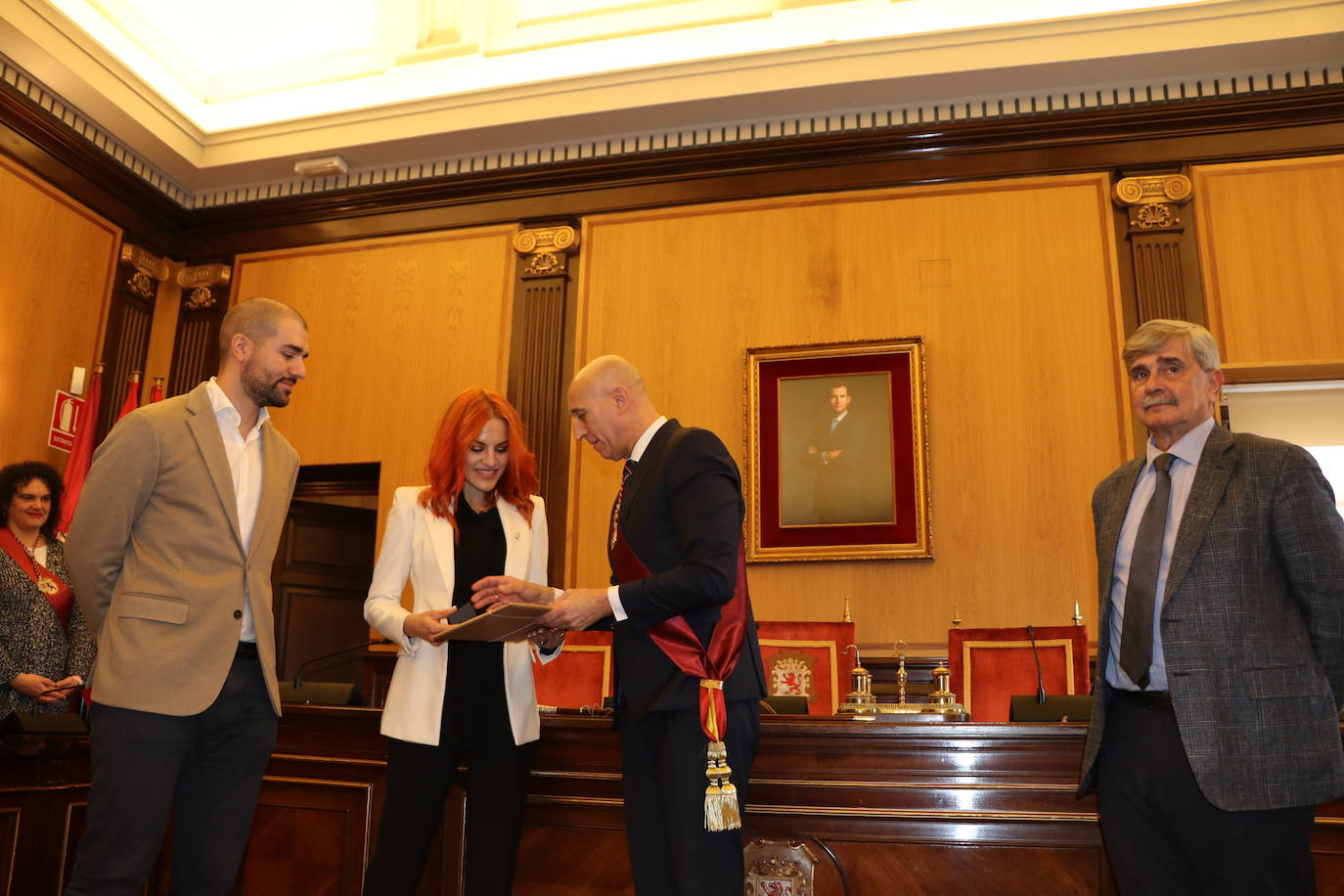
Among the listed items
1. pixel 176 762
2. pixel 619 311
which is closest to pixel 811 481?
pixel 619 311

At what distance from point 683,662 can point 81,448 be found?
15.6ft

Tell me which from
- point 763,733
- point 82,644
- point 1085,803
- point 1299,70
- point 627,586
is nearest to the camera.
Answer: point 627,586

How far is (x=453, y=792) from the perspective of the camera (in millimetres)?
2795

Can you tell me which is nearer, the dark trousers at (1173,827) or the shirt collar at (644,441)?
the dark trousers at (1173,827)

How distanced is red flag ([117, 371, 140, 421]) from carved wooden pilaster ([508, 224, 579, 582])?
2.07 m

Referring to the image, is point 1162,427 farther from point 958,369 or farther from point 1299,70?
point 1299,70

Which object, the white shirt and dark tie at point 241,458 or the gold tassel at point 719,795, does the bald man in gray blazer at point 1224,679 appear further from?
the white shirt and dark tie at point 241,458

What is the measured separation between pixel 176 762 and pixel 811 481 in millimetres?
3686

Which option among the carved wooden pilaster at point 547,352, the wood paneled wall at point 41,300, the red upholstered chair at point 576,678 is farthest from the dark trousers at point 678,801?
the wood paneled wall at point 41,300

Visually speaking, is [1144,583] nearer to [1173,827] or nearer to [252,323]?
[1173,827]

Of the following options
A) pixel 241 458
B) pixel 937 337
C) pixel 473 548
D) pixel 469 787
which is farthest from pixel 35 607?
pixel 937 337

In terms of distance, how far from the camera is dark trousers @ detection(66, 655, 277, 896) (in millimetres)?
2020

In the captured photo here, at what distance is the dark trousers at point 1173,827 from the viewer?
5.89 ft

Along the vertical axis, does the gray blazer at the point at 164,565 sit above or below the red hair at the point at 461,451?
below
